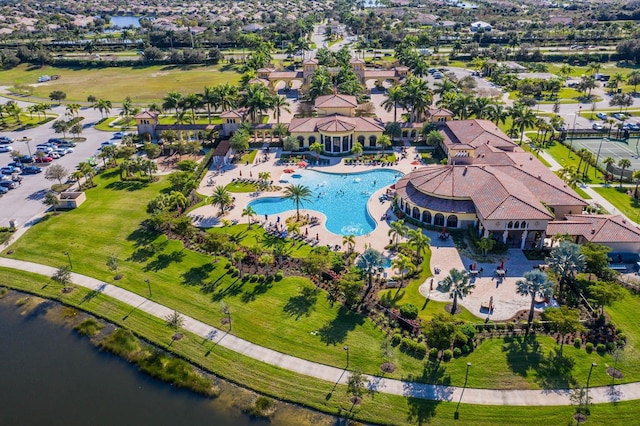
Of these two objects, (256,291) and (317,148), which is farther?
(317,148)

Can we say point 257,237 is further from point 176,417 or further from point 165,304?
point 176,417

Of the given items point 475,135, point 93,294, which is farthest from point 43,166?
point 475,135

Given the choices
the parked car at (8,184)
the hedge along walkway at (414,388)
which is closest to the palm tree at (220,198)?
the hedge along walkway at (414,388)

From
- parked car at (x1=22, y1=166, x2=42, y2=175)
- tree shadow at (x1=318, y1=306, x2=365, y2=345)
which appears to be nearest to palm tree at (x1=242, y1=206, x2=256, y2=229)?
tree shadow at (x1=318, y1=306, x2=365, y2=345)

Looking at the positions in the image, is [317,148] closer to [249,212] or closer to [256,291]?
[249,212]

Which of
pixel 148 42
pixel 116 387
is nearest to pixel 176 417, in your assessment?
pixel 116 387

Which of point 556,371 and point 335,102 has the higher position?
point 335,102

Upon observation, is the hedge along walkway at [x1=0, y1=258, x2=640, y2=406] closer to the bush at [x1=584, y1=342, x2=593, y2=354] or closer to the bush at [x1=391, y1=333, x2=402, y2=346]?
the bush at [x1=584, y1=342, x2=593, y2=354]
